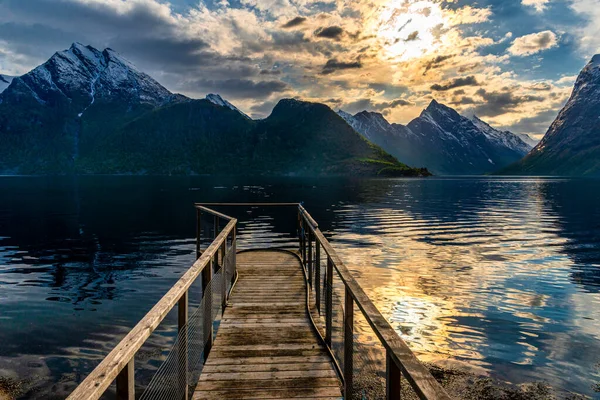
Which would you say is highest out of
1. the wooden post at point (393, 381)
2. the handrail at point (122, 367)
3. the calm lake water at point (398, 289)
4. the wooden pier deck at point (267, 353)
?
the handrail at point (122, 367)

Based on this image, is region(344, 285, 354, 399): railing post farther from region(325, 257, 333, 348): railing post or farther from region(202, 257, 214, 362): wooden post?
region(202, 257, 214, 362): wooden post

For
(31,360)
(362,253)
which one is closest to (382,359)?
(31,360)

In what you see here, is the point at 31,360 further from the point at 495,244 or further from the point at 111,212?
the point at 111,212

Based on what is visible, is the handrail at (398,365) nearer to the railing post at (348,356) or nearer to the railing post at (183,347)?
the railing post at (348,356)

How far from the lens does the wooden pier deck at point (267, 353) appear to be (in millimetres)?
5680

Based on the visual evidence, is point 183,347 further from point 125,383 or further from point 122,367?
point 122,367

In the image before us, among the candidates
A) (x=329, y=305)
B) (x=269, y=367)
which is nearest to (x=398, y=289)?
(x=329, y=305)

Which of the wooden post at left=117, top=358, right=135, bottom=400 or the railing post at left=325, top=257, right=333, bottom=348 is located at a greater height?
the wooden post at left=117, top=358, right=135, bottom=400

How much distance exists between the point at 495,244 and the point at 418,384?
2833 cm

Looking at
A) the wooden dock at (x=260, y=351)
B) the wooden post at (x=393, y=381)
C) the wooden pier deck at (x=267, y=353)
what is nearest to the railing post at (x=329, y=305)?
the wooden dock at (x=260, y=351)

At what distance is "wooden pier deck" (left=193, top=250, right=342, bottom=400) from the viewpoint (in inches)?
224

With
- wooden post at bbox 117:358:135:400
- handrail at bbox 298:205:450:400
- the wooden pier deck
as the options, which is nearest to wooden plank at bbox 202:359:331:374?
the wooden pier deck

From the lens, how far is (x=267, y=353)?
6.93 m

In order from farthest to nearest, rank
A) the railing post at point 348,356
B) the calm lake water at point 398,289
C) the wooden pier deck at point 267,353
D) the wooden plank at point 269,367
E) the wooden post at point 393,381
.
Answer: the calm lake water at point 398,289 < the wooden plank at point 269,367 < the wooden pier deck at point 267,353 < the railing post at point 348,356 < the wooden post at point 393,381
